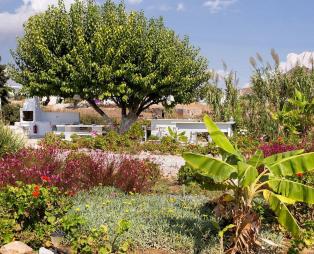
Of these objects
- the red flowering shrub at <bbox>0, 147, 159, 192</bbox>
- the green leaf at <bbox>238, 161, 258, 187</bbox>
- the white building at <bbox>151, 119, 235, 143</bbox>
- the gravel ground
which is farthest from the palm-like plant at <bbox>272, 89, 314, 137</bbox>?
the green leaf at <bbox>238, 161, 258, 187</bbox>

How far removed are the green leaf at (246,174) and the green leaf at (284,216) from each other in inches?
12.1

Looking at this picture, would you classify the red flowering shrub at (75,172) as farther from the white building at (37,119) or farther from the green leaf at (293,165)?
the white building at (37,119)

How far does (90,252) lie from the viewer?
198 inches

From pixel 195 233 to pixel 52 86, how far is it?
791 inches

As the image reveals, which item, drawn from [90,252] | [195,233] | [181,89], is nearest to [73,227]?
[90,252]

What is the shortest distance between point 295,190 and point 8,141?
937 cm

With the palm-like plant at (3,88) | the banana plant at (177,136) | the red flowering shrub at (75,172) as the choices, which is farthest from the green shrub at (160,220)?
the palm-like plant at (3,88)

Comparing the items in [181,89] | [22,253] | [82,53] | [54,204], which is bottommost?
[22,253]

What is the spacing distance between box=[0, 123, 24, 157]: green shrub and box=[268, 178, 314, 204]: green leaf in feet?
28.2

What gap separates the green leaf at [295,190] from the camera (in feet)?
16.6

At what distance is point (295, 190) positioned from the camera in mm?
5145

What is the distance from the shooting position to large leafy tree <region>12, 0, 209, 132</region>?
23.7m

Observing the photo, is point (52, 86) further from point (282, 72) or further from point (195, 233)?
point (195, 233)

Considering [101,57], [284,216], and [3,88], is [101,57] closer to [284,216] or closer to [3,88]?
[284,216]
